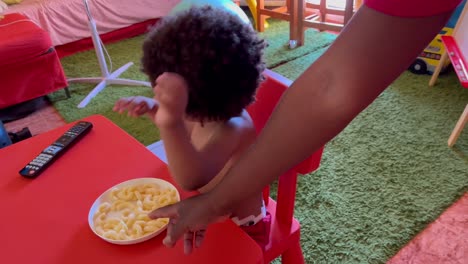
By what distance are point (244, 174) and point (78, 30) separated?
2.95 m

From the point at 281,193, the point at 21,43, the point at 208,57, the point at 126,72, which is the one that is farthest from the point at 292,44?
the point at 208,57

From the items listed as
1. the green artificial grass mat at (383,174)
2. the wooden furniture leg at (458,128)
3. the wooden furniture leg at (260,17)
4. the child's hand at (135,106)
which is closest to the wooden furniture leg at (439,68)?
the green artificial grass mat at (383,174)

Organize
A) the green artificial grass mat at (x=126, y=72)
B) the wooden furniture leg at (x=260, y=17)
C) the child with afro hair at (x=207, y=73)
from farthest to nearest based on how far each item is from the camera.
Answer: the wooden furniture leg at (x=260, y=17) → the green artificial grass mat at (x=126, y=72) → the child with afro hair at (x=207, y=73)

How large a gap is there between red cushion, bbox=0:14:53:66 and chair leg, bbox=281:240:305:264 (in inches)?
75.9

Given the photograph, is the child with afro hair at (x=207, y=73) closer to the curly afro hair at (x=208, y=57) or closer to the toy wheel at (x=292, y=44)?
the curly afro hair at (x=208, y=57)

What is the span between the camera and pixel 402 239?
133 cm

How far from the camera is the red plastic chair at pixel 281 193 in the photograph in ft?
2.91

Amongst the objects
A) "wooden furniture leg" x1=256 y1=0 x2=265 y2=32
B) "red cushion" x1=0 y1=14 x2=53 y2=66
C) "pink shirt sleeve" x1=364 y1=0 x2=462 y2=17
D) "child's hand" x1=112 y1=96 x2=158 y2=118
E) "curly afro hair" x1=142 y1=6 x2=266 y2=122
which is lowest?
"wooden furniture leg" x1=256 y1=0 x2=265 y2=32

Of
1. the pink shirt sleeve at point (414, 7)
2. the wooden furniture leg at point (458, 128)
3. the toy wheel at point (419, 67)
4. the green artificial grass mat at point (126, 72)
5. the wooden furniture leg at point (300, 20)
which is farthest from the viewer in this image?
the wooden furniture leg at point (300, 20)

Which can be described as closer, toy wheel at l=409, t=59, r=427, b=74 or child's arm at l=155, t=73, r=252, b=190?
child's arm at l=155, t=73, r=252, b=190

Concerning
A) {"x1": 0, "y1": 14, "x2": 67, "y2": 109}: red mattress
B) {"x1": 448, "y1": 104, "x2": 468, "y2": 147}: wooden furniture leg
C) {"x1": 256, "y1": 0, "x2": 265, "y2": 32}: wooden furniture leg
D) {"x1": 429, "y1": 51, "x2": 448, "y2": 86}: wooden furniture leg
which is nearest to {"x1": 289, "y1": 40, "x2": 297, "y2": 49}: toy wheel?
{"x1": 256, "y1": 0, "x2": 265, "y2": 32}: wooden furniture leg

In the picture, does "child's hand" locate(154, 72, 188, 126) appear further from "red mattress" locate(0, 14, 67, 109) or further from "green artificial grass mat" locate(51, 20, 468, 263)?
"red mattress" locate(0, 14, 67, 109)

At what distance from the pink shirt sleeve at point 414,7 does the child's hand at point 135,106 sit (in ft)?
1.80

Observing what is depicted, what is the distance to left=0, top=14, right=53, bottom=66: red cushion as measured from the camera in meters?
2.15
